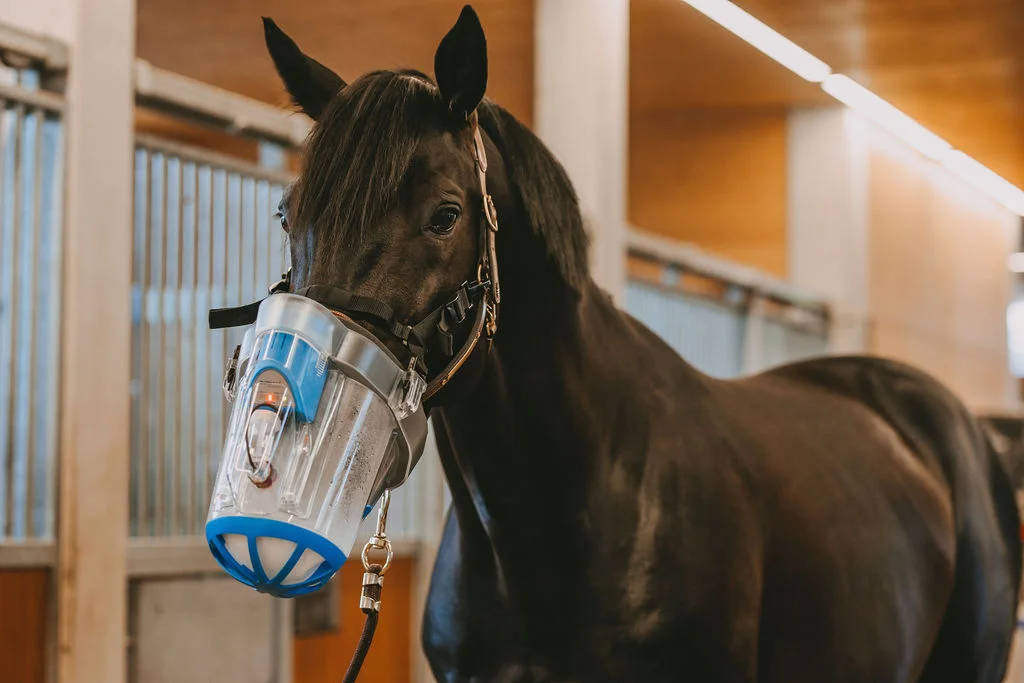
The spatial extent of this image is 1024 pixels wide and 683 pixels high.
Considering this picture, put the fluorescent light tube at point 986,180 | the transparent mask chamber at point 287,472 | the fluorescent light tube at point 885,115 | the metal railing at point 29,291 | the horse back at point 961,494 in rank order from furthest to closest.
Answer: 1. the fluorescent light tube at point 986,180
2. the fluorescent light tube at point 885,115
3. the horse back at point 961,494
4. the metal railing at point 29,291
5. the transparent mask chamber at point 287,472

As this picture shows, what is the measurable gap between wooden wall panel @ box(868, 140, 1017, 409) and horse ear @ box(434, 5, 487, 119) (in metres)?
6.53

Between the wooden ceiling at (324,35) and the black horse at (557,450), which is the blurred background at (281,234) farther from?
the black horse at (557,450)

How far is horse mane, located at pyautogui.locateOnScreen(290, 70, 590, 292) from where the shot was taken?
1.58 meters

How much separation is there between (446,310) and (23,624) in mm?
1622

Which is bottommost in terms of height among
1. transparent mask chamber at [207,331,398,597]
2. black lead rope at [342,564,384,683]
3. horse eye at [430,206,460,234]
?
black lead rope at [342,564,384,683]

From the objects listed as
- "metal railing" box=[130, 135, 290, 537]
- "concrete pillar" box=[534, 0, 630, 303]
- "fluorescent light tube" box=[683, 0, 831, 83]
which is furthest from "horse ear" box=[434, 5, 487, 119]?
"fluorescent light tube" box=[683, 0, 831, 83]

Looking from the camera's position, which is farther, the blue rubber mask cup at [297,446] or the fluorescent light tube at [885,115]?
the fluorescent light tube at [885,115]

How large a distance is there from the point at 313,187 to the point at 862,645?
1453 mm

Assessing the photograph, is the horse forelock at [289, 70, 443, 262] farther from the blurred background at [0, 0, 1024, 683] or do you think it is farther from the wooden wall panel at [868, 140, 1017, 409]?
the wooden wall panel at [868, 140, 1017, 409]

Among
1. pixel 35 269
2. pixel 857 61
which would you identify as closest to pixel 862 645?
pixel 35 269

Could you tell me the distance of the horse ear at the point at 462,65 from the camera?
1699mm

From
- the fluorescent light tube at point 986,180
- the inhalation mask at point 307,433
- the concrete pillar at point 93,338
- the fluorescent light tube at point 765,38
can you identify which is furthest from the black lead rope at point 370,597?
the fluorescent light tube at point 986,180

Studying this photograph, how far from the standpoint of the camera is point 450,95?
1.74m

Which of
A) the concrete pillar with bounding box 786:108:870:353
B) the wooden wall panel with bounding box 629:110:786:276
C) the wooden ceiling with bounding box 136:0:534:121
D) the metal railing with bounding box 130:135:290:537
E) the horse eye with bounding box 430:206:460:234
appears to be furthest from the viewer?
the wooden wall panel with bounding box 629:110:786:276
